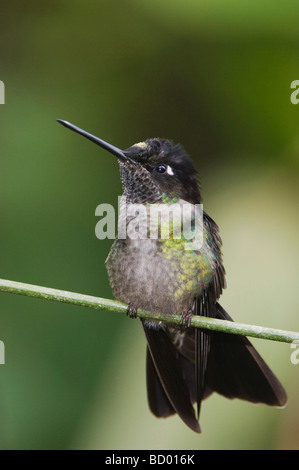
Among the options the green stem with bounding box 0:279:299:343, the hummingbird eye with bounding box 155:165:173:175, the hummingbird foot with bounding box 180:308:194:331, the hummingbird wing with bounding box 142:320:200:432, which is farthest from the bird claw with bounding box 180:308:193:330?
the green stem with bounding box 0:279:299:343

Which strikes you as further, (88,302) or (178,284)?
(178,284)

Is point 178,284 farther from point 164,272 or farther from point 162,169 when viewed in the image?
point 162,169

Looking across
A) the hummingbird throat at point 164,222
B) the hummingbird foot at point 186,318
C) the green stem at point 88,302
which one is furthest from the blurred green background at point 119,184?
the green stem at point 88,302

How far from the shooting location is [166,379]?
7.80 feet

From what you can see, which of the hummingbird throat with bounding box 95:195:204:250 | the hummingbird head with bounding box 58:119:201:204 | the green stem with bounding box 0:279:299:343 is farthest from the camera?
the hummingbird head with bounding box 58:119:201:204

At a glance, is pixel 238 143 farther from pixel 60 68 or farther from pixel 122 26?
pixel 60 68

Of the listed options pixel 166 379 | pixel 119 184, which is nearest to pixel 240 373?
pixel 166 379

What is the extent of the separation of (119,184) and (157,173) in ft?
1.42

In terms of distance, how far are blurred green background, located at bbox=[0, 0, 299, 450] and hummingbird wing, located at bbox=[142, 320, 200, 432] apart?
2.0 inches

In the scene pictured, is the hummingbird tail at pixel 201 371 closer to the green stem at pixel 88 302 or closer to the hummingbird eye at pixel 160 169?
the hummingbird eye at pixel 160 169

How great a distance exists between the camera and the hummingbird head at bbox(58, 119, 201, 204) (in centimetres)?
226

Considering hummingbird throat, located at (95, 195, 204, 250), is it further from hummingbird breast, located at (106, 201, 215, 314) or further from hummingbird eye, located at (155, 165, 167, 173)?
hummingbird eye, located at (155, 165, 167, 173)

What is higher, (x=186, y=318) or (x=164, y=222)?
(x=164, y=222)

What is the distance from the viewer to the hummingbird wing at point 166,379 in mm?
2318
